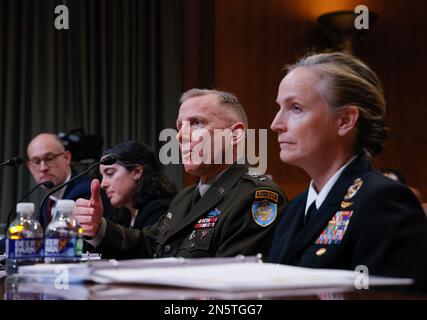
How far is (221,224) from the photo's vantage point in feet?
6.95

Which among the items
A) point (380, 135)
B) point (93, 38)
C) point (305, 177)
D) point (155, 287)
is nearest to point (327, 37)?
point (305, 177)

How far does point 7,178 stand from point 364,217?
437cm

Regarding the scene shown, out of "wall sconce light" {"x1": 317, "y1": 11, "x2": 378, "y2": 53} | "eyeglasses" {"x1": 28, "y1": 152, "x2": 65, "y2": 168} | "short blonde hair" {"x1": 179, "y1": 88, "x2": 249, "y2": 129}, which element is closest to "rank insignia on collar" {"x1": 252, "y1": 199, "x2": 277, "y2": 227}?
"short blonde hair" {"x1": 179, "y1": 88, "x2": 249, "y2": 129}

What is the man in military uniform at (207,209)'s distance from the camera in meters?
2.09

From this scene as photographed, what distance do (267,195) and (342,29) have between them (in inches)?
148

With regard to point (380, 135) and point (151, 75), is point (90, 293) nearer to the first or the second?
point (380, 135)

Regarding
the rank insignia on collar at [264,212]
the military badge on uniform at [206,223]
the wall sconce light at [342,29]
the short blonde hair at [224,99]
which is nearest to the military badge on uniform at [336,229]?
the rank insignia on collar at [264,212]

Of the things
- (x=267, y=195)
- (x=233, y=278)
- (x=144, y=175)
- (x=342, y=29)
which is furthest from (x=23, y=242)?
(x=342, y=29)

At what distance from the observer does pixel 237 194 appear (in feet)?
7.29

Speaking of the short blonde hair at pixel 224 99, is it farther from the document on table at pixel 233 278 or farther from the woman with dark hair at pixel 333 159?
the document on table at pixel 233 278

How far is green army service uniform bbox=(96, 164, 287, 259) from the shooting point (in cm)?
207

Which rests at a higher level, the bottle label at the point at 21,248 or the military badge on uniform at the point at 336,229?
the military badge on uniform at the point at 336,229

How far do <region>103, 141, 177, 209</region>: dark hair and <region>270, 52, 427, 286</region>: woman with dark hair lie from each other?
5.97ft

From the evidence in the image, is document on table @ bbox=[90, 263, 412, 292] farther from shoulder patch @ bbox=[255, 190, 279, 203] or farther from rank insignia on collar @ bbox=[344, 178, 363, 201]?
shoulder patch @ bbox=[255, 190, 279, 203]
